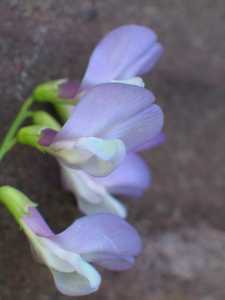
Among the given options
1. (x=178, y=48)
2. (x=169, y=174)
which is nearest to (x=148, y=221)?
(x=169, y=174)

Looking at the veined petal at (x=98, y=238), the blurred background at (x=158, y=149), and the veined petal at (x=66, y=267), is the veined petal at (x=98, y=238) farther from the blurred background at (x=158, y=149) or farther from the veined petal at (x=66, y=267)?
the blurred background at (x=158, y=149)

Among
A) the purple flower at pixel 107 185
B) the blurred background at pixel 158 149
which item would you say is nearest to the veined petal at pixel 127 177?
the purple flower at pixel 107 185

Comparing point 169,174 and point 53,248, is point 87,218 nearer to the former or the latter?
point 53,248

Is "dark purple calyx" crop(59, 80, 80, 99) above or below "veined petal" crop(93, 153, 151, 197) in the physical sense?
above

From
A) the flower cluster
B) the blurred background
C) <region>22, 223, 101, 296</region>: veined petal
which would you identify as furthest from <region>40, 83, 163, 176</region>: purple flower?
the blurred background

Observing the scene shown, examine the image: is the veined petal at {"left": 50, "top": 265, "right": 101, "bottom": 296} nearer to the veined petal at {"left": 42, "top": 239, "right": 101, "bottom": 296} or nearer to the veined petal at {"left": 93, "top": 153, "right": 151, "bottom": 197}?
the veined petal at {"left": 42, "top": 239, "right": 101, "bottom": 296}

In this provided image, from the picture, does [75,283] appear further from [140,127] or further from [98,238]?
[140,127]

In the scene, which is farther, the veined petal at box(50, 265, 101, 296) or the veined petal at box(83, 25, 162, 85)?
the veined petal at box(83, 25, 162, 85)

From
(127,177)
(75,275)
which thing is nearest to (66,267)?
(75,275)
